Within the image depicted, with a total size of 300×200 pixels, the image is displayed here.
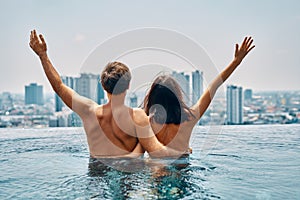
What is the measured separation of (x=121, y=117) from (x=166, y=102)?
0.45m

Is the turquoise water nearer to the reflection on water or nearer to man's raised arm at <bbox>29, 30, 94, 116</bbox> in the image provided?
the reflection on water

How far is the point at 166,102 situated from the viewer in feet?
8.73

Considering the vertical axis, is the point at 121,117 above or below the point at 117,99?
below

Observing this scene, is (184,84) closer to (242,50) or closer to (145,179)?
(242,50)

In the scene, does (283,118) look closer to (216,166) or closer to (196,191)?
(216,166)

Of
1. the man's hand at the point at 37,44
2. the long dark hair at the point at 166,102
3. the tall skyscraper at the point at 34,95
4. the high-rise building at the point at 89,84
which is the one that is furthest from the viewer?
the tall skyscraper at the point at 34,95

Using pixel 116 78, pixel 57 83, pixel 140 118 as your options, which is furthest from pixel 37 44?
Result: pixel 140 118

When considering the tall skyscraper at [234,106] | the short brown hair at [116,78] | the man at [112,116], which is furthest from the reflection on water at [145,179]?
the tall skyscraper at [234,106]

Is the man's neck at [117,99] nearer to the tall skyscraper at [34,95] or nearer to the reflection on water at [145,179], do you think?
the reflection on water at [145,179]

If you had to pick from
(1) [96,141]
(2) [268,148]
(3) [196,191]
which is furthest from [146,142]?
(2) [268,148]

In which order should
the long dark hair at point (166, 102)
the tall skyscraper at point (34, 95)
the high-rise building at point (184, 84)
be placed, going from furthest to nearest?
the tall skyscraper at point (34, 95) < the high-rise building at point (184, 84) < the long dark hair at point (166, 102)

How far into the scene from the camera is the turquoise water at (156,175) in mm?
1643

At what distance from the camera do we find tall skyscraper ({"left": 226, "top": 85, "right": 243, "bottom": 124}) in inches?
294

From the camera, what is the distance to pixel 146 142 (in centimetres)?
229
